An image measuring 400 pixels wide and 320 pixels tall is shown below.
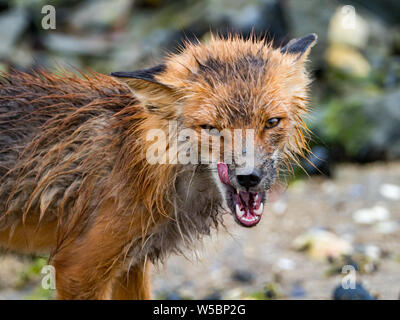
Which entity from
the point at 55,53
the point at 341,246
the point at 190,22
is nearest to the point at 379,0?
the point at 190,22

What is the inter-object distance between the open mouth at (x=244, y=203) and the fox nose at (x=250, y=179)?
0.61ft

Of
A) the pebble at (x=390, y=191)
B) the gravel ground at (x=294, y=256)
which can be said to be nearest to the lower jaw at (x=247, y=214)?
the gravel ground at (x=294, y=256)

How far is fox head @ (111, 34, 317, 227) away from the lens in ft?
13.6

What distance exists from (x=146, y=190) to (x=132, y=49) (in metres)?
10.7

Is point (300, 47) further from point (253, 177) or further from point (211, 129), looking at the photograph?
point (253, 177)

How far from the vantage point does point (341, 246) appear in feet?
26.1

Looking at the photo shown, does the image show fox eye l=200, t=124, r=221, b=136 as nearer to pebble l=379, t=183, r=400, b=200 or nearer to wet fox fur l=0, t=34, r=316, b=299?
wet fox fur l=0, t=34, r=316, b=299

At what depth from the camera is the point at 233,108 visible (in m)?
4.17

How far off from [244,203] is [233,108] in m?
0.70

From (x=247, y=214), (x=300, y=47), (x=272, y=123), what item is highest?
(x=300, y=47)

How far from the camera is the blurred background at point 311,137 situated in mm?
7367

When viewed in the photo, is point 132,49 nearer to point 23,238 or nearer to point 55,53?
point 55,53

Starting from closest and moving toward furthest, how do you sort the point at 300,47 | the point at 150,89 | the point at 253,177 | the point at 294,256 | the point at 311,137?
the point at 253,177 < the point at 150,89 < the point at 300,47 < the point at 294,256 < the point at 311,137

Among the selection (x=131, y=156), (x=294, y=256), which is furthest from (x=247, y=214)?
(x=294, y=256)
